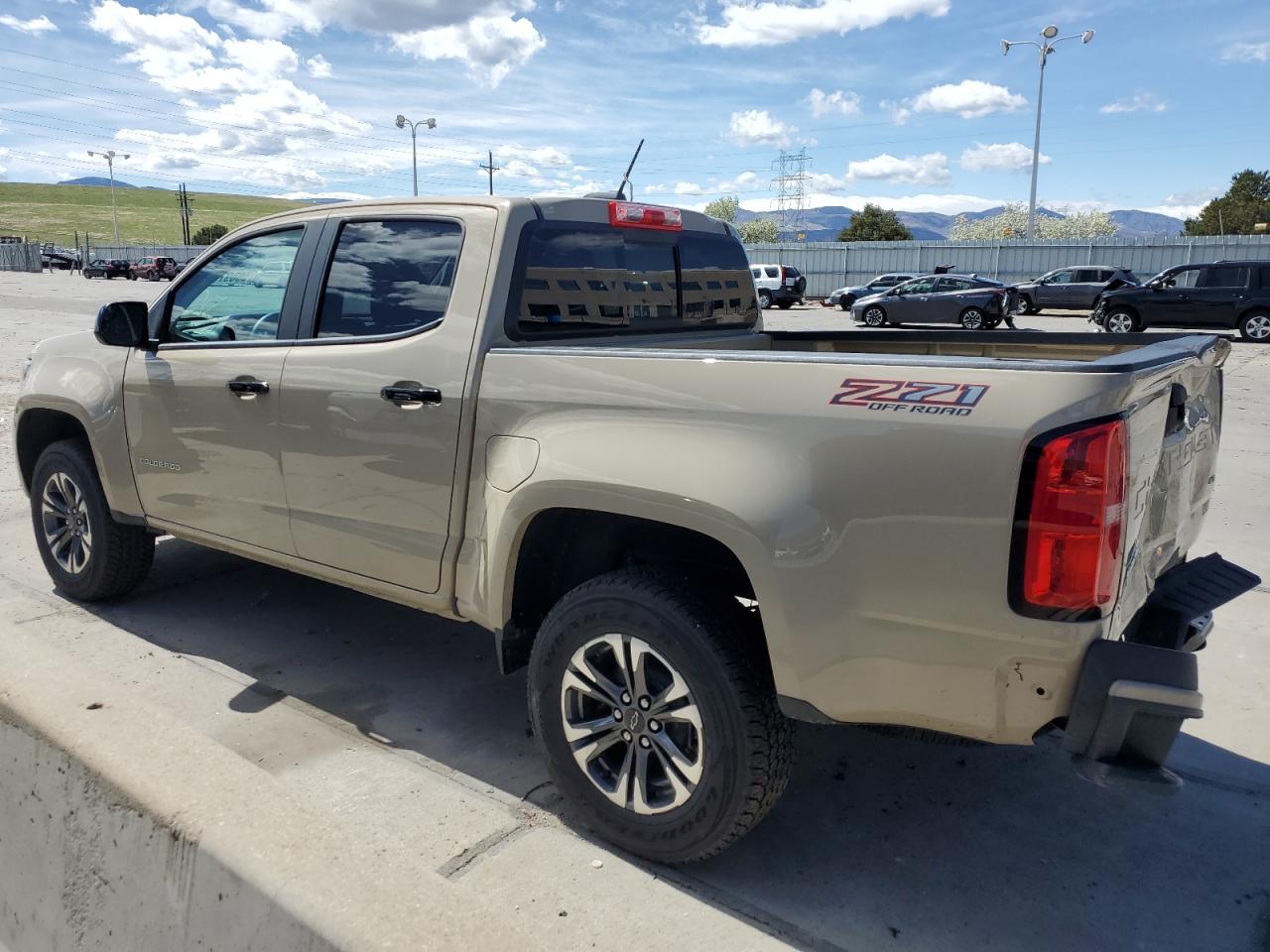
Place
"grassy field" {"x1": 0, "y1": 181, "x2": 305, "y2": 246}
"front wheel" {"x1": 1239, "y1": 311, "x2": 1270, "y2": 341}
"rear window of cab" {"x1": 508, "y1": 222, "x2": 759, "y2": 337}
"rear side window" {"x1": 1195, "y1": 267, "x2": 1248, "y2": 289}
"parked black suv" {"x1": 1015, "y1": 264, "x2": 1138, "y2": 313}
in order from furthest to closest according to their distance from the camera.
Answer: "grassy field" {"x1": 0, "y1": 181, "x2": 305, "y2": 246} < "parked black suv" {"x1": 1015, "y1": 264, "x2": 1138, "y2": 313} < "rear side window" {"x1": 1195, "y1": 267, "x2": 1248, "y2": 289} < "front wheel" {"x1": 1239, "y1": 311, "x2": 1270, "y2": 341} < "rear window of cab" {"x1": 508, "y1": 222, "x2": 759, "y2": 337}

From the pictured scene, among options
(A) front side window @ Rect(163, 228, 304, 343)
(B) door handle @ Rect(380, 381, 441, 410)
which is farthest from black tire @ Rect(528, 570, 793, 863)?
(A) front side window @ Rect(163, 228, 304, 343)

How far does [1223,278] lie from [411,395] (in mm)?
→ 23298

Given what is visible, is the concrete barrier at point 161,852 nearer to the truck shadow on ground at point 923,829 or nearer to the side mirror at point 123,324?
the truck shadow on ground at point 923,829

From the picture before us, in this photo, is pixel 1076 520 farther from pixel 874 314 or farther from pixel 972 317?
pixel 874 314

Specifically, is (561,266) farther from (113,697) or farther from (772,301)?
(772,301)

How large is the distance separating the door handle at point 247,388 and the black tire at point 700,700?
1579 mm

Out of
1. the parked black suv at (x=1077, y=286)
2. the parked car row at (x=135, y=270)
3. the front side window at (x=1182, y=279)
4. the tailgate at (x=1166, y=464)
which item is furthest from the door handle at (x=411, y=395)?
the parked car row at (x=135, y=270)

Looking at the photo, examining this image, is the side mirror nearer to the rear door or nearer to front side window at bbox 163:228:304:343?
front side window at bbox 163:228:304:343

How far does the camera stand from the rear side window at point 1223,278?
2144 centimetres

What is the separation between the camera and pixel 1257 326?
70.3 ft

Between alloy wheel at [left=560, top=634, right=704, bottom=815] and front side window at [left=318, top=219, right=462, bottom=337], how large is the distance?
1.30 m

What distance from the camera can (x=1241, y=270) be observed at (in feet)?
70.4

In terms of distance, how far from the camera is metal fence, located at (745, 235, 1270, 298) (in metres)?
→ 40.0

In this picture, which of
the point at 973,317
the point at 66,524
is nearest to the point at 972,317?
the point at 973,317
